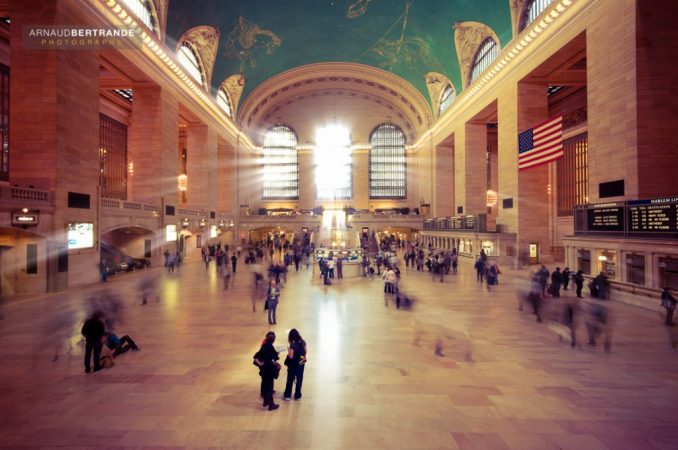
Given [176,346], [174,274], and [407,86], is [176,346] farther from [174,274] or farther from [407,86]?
[407,86]

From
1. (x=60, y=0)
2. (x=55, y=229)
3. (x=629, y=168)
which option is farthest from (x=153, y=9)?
(x=629, y=168)

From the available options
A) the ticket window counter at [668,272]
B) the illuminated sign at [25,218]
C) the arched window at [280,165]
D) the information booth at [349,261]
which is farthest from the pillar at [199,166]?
the ticket window counter at [668,272]

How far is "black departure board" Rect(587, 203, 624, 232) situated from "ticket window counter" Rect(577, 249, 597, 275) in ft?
2.86

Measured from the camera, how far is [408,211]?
141 feet

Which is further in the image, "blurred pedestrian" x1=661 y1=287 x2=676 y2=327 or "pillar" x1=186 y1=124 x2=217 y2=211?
"pillar" x1=186 y1=124 x2=217 y2=211

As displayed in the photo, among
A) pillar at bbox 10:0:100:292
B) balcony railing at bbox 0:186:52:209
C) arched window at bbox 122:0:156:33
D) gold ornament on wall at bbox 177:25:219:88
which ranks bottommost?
balcony railing at bbox 0:186:52:209

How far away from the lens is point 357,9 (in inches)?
1072

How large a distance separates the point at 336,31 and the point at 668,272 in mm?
29343

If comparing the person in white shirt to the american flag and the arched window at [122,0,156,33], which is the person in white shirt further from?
the arched window at [122,0,156,33]

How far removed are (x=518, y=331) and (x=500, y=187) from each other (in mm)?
17205

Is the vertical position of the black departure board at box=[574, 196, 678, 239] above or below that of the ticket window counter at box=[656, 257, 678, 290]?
above

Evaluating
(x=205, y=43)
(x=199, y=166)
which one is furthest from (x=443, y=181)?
(x=205, y=43)

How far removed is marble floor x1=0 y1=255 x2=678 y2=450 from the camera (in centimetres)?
389

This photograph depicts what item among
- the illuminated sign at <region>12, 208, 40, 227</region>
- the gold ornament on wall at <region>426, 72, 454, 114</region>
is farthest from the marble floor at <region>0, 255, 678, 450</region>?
the gold ornament on wall at <region>426, 72, 454, 114</region>
